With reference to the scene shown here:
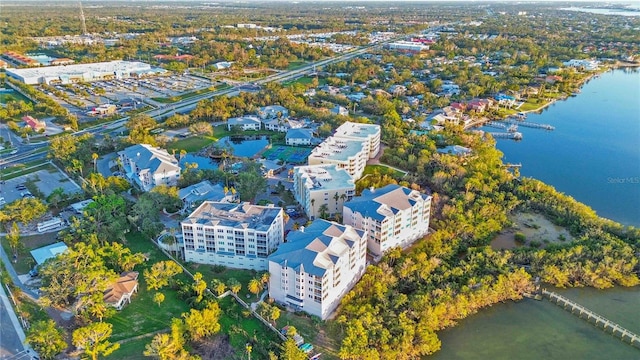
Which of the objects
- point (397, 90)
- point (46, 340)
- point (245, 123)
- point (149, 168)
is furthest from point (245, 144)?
point (46, 340)

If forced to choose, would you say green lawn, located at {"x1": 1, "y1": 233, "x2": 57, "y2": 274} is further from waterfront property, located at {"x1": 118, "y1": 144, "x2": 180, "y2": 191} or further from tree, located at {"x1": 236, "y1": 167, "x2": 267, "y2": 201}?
tree, located at {"x1": 236, "y1": 167, "x2": 267, "y2": 201}

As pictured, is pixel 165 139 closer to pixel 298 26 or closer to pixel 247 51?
pixel 247 51

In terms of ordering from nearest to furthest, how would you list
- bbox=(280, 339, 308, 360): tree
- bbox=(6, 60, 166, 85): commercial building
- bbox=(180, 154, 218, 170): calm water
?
bbox=(280, 339, 308, 360): tree < bbox=(180, 154, 218, 170): calm water < bbox=(6, 60, 166, 85): commercial building

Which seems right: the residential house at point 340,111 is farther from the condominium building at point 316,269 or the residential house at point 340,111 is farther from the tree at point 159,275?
the tree at point 159,275

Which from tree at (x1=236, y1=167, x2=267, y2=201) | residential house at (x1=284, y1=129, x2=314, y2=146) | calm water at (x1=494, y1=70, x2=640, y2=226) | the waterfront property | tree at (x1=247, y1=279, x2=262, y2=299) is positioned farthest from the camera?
residential house at (x1=284, y1=129, x2=314, y2=146)

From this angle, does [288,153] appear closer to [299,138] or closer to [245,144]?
[299,138]

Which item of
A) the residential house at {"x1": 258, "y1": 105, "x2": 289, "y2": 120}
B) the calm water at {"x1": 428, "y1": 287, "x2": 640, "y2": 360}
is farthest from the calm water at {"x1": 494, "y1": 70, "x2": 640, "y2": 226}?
the residential house at {"x1": 258, "y1": 105, "x2": 289, "y2": 120}
